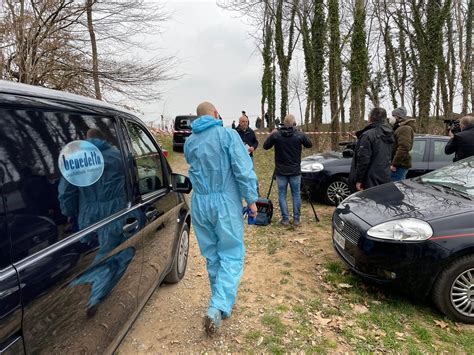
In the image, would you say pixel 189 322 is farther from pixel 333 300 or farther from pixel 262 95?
pixel 262 95

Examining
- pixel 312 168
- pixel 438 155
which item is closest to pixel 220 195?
pixel 312 168

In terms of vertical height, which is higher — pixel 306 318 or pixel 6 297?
pixel 6 297

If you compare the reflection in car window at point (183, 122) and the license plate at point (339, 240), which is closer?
the license plate at point (339, 240)

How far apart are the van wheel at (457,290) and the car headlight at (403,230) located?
1.21 feet

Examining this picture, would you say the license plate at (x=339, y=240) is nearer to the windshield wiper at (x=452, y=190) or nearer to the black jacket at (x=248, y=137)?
the windshield wiper at (x=452, y=190)

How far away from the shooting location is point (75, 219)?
1.63m

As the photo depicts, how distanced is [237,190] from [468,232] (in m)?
2.11

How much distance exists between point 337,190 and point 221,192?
469 cm

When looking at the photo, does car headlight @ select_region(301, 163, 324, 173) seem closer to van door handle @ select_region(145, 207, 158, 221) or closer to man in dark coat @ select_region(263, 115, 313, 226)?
man in dark coat @ select_region(263, 115, 313, 226)

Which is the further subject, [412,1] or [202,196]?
[412,1]

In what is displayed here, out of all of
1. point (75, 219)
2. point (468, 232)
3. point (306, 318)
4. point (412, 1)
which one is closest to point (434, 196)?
point (468, 232)

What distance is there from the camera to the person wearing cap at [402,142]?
566cm

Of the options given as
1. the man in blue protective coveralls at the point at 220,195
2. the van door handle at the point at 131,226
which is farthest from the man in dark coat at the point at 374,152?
the van door handle at the point at 131,226

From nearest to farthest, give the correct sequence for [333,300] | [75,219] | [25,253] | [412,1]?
1. [25,253]
2. [75,219]
3. [333,300]
4. [412,1]
